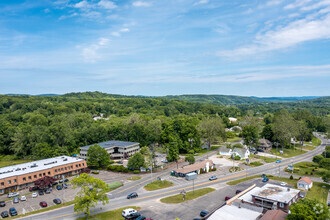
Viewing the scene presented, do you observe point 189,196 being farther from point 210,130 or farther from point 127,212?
point 210,130

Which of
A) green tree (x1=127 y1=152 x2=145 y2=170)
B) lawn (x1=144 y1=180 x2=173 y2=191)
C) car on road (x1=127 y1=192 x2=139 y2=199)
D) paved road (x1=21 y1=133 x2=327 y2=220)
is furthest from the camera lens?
green tree (x1=127 y1=152 x2=145 y2=170)

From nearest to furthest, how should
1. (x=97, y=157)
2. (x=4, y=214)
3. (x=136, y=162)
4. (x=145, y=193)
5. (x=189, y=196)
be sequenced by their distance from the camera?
1. (x=4, y=214)
2. (x=189, y=196)
3. (x=145, y=193)
4. (x=136, y=162)
5. (x=97, y=157)

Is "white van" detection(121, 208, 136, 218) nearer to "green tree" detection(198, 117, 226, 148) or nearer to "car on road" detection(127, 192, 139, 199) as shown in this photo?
"car on road" detection(127, 192, 139, 199)

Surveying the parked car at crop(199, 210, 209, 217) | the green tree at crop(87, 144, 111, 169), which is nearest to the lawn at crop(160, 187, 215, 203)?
the parked car at crop(199, 210, 209, 217)

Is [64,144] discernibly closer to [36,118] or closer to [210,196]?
[36,118]

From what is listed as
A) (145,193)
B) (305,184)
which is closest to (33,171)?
(145,193)

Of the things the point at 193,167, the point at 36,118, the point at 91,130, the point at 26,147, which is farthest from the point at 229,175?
the point at 36,118
